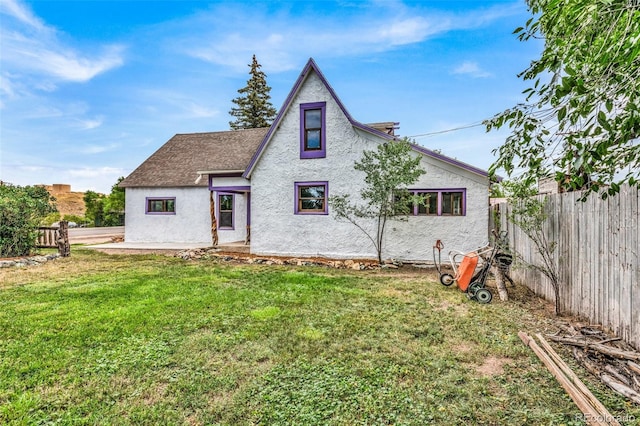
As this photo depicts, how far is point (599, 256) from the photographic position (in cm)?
447

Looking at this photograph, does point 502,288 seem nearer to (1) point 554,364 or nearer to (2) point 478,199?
(1) point 554,364

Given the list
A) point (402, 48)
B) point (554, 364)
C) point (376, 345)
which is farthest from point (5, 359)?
point (402, 48)

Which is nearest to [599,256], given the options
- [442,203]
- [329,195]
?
[442,203]

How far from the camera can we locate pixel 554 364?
346 centimetres

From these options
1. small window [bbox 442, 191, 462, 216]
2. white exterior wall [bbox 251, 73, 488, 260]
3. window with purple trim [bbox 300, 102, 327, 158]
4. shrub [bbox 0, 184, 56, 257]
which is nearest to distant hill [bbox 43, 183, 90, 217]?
shrub [bbox 0, 184, 56, 257]

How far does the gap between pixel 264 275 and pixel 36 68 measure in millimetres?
13843

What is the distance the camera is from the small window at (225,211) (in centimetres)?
1603

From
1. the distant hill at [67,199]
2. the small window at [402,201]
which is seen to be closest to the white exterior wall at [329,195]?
the small window at [402,201]

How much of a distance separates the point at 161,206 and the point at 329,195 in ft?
33.4

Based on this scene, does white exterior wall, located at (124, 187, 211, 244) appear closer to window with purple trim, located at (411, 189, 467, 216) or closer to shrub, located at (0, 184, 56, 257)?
A: shrub, located at (0, 184, 56, 257)

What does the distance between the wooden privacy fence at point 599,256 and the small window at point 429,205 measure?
4.62m

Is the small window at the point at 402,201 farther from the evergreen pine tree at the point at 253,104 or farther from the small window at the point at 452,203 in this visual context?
the evergreen pine tree at the point at 253,104

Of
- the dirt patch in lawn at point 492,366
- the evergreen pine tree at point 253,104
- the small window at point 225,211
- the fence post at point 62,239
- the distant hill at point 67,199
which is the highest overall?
the evergreen pine tree at point 253,104

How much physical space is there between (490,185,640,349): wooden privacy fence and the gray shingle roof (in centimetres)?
1282
